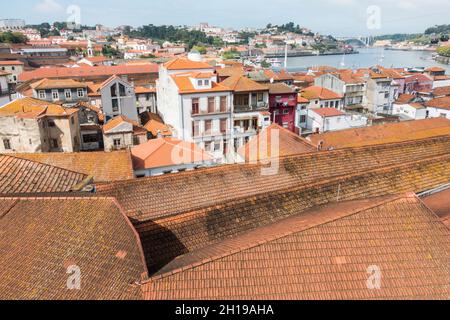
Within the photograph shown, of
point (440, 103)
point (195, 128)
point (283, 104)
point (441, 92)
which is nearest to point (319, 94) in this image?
point (283, 104)

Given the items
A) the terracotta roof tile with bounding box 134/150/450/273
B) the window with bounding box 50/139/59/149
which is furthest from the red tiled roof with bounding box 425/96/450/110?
the window with bounding box 50/139/59/149

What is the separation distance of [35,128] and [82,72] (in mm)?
29221

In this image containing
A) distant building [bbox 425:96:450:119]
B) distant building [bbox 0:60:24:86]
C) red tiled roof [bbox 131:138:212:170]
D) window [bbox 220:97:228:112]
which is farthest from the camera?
distant building [bbox 0:60:24:86]

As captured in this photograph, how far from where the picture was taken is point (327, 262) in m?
7.45

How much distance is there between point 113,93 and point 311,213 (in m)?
29.2

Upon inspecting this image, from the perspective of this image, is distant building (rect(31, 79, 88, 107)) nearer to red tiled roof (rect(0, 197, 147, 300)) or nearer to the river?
red tiled roof (rect(0, 197, 147, 300))

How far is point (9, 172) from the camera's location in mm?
10414

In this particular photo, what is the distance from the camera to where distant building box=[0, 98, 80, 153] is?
25984 mm

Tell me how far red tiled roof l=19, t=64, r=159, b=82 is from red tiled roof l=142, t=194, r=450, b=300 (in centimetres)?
4909

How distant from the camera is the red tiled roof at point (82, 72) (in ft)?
160

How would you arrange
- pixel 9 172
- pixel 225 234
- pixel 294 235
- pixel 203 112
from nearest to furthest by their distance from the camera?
pixel 294 235
pixel 225 234
pixel 9 172
pixel 203 112

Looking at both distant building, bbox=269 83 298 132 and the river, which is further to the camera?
the river

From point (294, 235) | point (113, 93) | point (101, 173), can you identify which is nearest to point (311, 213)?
point (294, 235)
